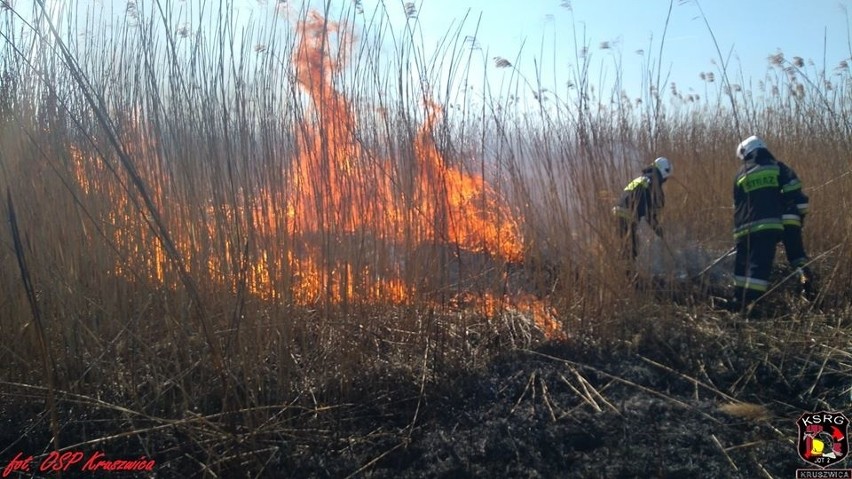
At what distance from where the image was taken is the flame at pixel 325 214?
2.61 meters

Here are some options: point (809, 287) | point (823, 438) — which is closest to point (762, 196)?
point (809, 287)

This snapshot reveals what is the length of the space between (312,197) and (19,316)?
138 cm

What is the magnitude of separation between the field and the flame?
0.01 meters

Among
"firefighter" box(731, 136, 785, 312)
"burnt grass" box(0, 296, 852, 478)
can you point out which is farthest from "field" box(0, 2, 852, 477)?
"firefighter" box(731, 136, 785, 312)

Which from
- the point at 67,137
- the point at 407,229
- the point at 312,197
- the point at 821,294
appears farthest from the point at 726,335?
the point at 67,137

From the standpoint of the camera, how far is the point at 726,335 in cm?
321

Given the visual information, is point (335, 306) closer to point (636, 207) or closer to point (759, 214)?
point (636, 207)

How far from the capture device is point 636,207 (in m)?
3.38

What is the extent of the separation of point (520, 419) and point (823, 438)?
1096mm

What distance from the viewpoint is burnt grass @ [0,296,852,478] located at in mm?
2145

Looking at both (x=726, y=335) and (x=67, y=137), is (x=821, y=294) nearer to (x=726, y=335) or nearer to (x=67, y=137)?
(x=726, y=335)

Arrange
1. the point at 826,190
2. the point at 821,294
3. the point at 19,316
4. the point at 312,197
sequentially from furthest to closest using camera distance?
the point at 826,190 < the point at 821,294 < the point at 312,197 < the point at 19,316

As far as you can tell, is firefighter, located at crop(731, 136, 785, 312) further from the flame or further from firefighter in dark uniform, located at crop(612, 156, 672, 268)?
the flame

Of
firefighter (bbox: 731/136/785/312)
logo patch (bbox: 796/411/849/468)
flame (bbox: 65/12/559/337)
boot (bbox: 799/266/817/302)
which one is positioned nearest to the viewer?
logo patch (bbox: 796/411/849/468)
